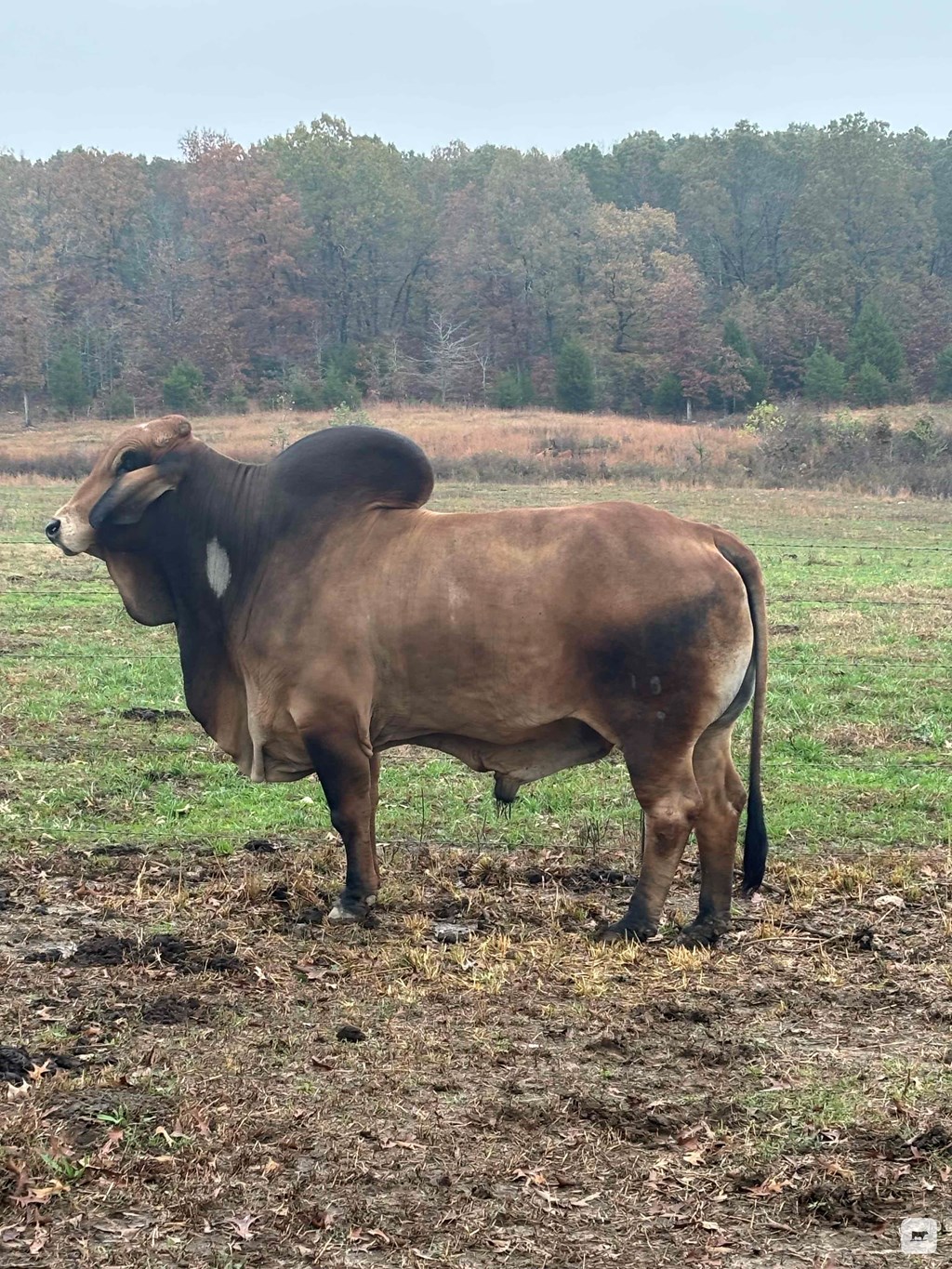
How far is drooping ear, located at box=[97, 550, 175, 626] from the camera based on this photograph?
23.1ft

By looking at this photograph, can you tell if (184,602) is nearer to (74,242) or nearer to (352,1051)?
(352,1051)

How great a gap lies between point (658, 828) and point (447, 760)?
390 cm

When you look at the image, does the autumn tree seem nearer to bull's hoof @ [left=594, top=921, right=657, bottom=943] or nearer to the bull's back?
A: the bull's back

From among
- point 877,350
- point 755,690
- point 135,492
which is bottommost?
point 755,690

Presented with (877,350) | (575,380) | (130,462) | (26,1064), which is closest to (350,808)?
(130,462)

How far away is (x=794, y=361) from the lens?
220 ft

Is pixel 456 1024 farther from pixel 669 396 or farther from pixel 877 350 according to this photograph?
pixel 877 350

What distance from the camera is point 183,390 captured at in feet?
182

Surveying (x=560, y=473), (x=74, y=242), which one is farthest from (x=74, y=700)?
(x=74, y=242)

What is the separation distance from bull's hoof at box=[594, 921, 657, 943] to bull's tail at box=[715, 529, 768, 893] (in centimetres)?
62

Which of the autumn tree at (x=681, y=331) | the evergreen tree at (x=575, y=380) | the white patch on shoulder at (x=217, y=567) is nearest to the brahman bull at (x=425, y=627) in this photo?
the white patch on shoulder at (x=217, y=567)

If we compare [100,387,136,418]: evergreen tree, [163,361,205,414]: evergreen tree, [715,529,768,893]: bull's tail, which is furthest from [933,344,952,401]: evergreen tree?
[715,529,768,893]: bull's tail

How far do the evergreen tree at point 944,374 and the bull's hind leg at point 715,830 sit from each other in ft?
194

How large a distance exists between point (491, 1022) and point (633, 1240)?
1.60 m
